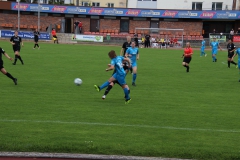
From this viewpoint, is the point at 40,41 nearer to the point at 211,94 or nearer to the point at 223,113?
the point at 211,94

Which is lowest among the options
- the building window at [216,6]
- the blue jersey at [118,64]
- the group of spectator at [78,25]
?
the blue jersey at [118,64]

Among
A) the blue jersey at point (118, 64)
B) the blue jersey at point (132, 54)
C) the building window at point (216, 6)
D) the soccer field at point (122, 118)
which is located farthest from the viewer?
the building window at point (216, 6)

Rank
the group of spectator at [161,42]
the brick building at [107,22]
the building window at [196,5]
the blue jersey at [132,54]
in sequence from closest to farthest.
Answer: the blue jersey at [132,54], the group of spectator at [161,42], the brick building at [107,22], the building window at [196,5]

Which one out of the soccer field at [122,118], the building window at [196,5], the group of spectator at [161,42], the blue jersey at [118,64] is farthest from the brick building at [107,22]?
the blue jersey at [118,64]

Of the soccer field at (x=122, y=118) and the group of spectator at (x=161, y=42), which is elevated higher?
the group of spectator at (x=161, y=42)

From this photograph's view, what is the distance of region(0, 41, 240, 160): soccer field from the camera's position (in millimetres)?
8931

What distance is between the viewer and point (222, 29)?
64.3 meters

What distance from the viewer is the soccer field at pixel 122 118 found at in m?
8.93

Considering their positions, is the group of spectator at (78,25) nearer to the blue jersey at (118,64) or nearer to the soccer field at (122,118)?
the soccer field at (122,118)

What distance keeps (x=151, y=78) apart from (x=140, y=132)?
12102 mm

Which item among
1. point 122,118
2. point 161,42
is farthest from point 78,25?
point 122,118

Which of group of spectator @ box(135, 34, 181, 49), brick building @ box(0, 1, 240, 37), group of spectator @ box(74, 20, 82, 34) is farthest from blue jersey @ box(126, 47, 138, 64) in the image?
group of spectator @ box(74, 20, 82, 34)

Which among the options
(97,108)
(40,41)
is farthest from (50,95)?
(40,41)

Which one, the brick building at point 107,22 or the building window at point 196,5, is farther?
the building window at point 196,5
